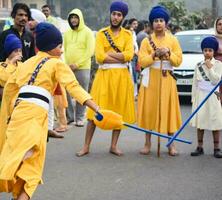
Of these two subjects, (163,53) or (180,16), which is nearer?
(163,53)

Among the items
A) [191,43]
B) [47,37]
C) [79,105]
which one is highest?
[47,37]

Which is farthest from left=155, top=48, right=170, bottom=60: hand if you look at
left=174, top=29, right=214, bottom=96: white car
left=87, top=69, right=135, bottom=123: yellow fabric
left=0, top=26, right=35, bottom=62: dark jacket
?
left=174, top=29, right=214, bottom=96: white car

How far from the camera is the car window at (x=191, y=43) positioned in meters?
13.2

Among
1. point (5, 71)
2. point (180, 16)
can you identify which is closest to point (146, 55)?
point (5, 71)

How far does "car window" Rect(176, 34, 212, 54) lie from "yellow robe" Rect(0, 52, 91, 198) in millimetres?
8595

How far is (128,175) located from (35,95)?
2.12m

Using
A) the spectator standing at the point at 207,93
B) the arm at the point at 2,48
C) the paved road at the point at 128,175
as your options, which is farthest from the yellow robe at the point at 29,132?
the spectator standing at the point at 207,93

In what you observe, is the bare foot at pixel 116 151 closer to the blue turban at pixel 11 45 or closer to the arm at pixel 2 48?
the arm at pixel 2 48

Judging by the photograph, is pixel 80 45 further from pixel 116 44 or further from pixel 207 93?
pixel 207 93

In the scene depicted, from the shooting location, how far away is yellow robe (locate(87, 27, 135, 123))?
7.40 m

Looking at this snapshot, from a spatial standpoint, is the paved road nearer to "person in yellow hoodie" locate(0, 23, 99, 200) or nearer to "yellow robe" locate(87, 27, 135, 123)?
"yellow robe" locate(87, 27, 135, 123)

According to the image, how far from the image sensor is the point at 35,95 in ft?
15.7

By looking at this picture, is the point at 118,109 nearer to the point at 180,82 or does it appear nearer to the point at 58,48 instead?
the point at 58,48

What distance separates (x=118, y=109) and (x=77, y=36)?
2.51 meters
